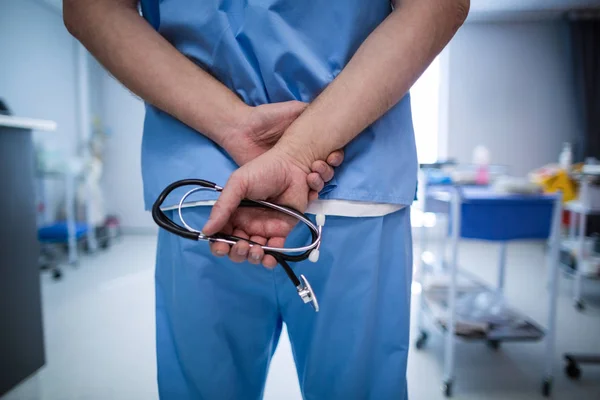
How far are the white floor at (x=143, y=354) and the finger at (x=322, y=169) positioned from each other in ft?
4.20

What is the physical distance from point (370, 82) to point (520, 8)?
471 cm

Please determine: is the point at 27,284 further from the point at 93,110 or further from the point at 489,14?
the point at 489,14

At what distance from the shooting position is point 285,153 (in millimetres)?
441

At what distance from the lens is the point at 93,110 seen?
172 inches

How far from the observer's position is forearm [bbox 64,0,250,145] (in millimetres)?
471

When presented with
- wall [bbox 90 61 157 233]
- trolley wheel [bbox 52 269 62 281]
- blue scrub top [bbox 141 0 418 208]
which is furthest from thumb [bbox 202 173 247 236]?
wall [bbox 90 61 157 233]

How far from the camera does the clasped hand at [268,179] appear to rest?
0.41 metres

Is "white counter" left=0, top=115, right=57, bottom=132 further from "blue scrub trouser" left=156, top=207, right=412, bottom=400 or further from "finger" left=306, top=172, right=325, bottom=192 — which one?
"finger" left=306, top=172, right=325, bottom=192

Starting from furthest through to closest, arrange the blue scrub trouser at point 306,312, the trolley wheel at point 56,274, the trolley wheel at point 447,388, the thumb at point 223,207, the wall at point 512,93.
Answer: the wall at point 512,93 → the trolley wheel at point 56,274 → the trolley wheel at point 447,388 → the blue scrub trouser at point 306,312 → the thumb at point 223,207

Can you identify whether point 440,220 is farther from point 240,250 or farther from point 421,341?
point 240,250

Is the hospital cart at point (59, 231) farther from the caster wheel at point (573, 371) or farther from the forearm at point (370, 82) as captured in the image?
the caster wheel at point (573, 371)

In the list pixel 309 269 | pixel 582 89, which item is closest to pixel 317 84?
pixel 309 269

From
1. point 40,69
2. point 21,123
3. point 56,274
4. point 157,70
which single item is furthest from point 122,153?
point 157,70

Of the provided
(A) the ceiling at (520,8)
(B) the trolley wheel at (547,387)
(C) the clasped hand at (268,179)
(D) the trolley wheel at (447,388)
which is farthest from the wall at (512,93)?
(C) the clasped hand at (268,179)
